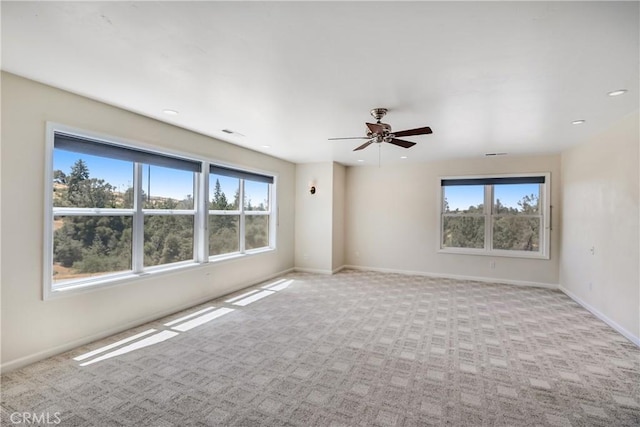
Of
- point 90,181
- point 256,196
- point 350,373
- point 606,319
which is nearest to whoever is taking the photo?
point 350,373

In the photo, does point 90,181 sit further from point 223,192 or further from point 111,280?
point 223,192

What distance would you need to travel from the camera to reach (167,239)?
404cm

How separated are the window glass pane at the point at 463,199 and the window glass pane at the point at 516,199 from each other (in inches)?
10.7

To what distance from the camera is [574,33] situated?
1.80m

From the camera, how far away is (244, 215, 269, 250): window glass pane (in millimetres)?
5598

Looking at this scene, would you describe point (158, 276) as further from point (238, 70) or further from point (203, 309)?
point (238, 70)

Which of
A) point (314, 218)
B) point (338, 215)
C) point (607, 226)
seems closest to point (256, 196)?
point (314, 218)

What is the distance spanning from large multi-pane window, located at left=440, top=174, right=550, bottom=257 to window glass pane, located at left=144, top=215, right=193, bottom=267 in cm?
502

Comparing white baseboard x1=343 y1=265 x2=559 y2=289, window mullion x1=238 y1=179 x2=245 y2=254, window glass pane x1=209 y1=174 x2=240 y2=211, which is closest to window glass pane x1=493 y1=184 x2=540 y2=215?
white baseboard x1=343 y1=265 x2=559 y2=289

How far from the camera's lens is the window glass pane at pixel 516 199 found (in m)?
5.73

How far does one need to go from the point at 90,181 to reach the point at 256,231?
9.97 feet

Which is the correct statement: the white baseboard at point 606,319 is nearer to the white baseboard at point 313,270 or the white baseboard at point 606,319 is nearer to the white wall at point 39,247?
the white baseboard at point 313,270

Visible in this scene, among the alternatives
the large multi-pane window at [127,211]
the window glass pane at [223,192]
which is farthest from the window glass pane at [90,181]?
the window glass pane at [223,192]

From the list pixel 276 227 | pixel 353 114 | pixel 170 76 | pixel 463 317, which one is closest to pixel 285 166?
pixel 276 227
